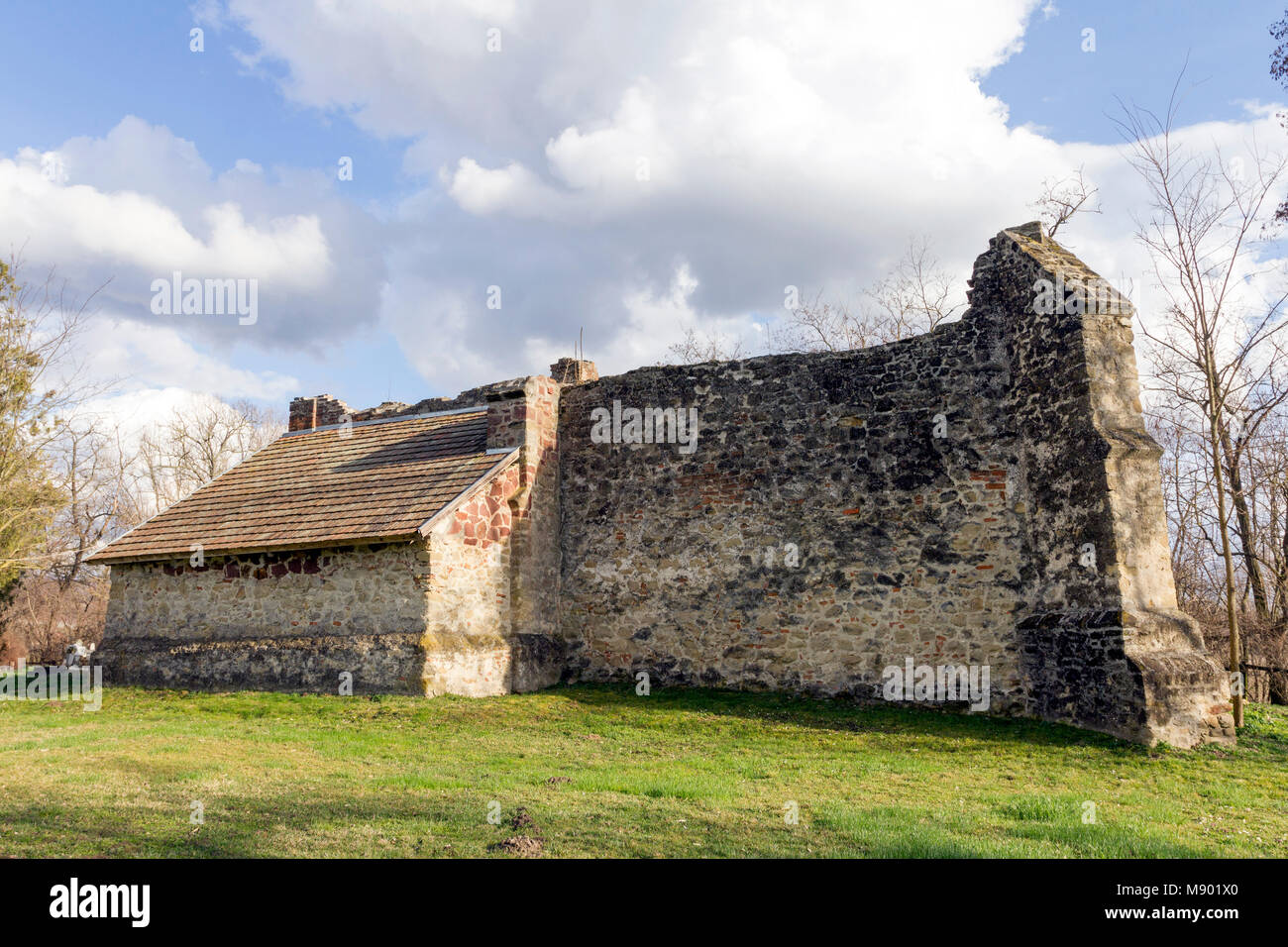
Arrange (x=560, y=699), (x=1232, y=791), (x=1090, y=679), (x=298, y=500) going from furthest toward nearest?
(x=298, y=500) < (x=560, y=699) < (x=1090, y=679) < (x=1232, y=791)

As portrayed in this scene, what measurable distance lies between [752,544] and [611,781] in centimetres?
583

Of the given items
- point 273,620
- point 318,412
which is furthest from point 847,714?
point 318,412

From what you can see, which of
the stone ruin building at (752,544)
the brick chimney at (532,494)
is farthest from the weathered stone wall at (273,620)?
the brick chimney at (532,494)

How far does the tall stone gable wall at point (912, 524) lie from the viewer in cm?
1013

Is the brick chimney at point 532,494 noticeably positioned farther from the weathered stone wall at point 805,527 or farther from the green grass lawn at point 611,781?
the green grass lawn at point 611,781

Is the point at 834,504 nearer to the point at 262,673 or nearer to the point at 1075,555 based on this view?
the point at 1075,555

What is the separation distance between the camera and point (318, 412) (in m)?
18.1

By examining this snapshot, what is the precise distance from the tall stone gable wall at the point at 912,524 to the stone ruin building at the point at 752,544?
0.12ft

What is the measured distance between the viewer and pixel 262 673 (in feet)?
42.2

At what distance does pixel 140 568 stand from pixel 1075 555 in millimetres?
14521

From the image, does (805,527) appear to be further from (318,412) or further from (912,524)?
(318,412)

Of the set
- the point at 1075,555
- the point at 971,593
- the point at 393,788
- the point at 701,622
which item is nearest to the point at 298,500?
the point at 701,622

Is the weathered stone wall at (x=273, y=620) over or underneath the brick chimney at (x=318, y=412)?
underneath
